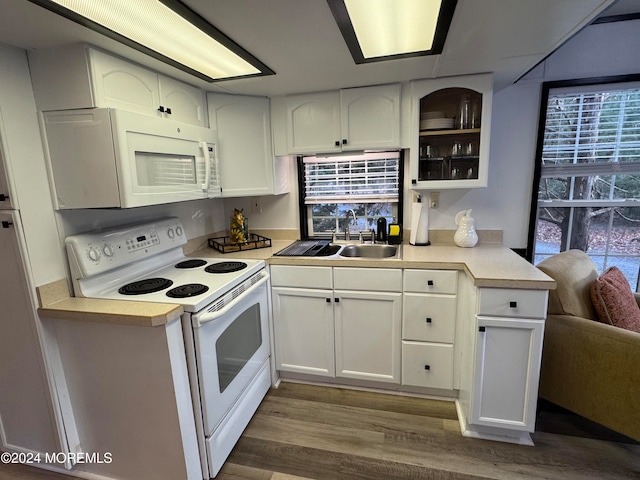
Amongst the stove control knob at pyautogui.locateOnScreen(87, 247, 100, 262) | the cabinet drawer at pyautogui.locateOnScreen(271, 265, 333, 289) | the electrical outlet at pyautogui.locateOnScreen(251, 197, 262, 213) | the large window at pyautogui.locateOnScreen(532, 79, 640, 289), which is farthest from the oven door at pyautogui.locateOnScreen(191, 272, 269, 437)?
the large window at pyautogui.locateOnScreen(532, 79, 640, 289)

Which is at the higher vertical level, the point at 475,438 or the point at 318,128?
the point at 318,128

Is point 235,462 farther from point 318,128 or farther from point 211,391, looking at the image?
point 318,128

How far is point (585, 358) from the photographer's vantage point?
171 centimetres

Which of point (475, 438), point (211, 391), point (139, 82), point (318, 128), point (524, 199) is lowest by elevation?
point (475, 438)

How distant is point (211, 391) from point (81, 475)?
85cm

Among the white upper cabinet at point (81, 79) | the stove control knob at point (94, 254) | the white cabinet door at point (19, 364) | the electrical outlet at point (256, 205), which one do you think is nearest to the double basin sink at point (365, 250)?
the electrical outlet at point (256, 205)

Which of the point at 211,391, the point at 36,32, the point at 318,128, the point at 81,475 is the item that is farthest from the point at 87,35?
the point at 81,475

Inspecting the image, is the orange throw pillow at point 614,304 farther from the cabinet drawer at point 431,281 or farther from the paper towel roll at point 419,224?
the paper towel roll at point 419,224

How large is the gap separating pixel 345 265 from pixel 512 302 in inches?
36.9

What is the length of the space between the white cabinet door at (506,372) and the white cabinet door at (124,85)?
207 cm

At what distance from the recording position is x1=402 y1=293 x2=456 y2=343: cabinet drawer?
6.60 feet

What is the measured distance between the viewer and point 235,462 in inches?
68.6

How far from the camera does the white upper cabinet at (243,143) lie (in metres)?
2.31

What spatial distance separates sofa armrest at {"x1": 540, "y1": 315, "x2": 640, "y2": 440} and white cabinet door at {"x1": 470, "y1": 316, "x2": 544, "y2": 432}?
23 centimetres
